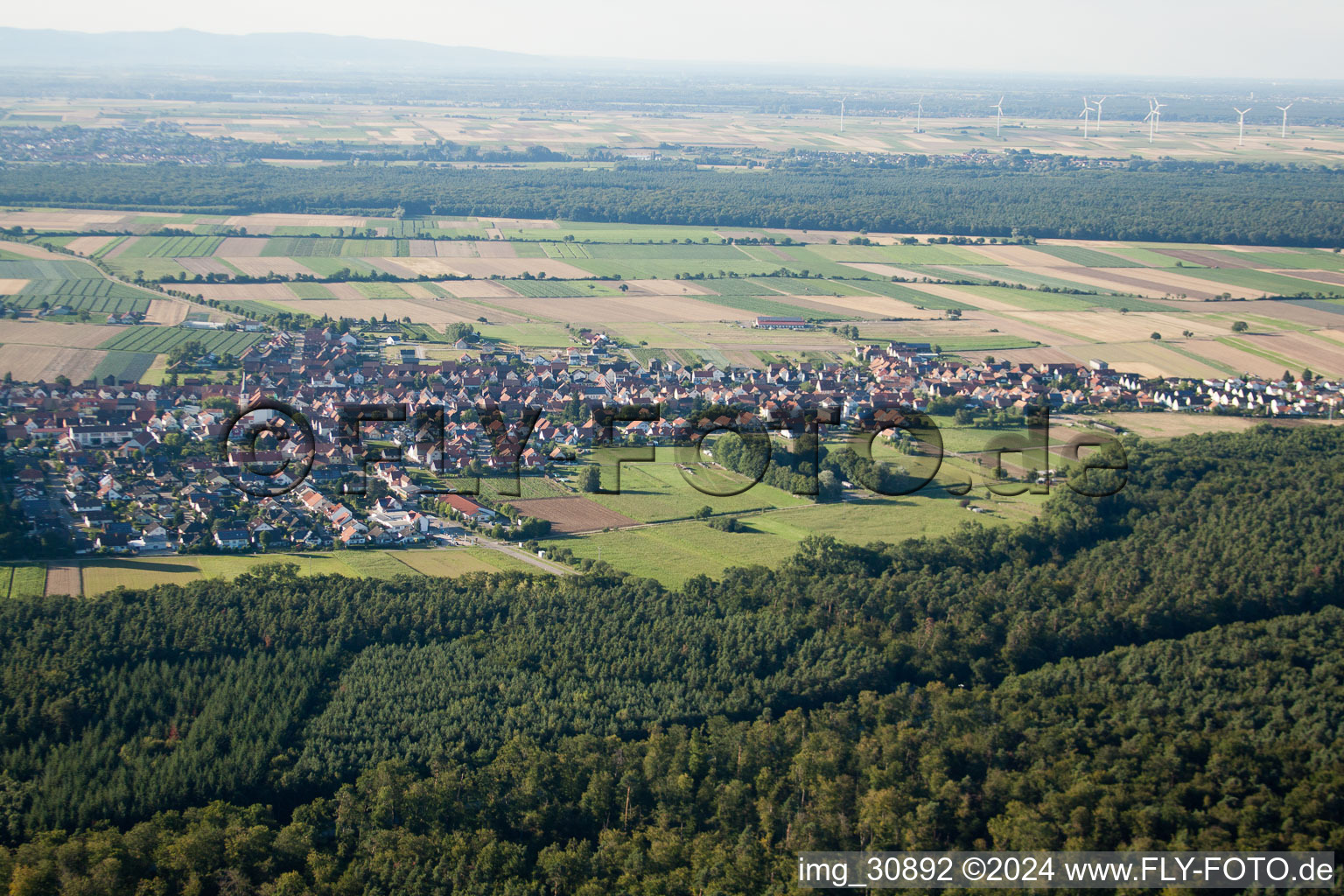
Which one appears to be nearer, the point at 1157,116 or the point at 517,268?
the point at 517,268

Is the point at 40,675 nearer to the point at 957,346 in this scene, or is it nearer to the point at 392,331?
the point at 392,331

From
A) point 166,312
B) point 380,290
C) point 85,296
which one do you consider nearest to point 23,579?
point 166,312

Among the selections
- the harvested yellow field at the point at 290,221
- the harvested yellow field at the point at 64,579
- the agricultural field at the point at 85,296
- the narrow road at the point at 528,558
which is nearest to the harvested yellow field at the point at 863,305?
the agricultural field at the point at 85,296

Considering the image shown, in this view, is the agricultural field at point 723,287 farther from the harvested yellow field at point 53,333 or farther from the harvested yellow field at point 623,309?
the harvested yellow field at point 53,333

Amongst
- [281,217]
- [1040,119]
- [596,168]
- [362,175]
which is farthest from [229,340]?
[1040,119]

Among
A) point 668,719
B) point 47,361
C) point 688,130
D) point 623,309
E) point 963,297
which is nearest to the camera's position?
point 668,719

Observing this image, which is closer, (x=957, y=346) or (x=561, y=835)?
(x=561, y=835)

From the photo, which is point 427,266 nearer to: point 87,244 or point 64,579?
point 87,244
